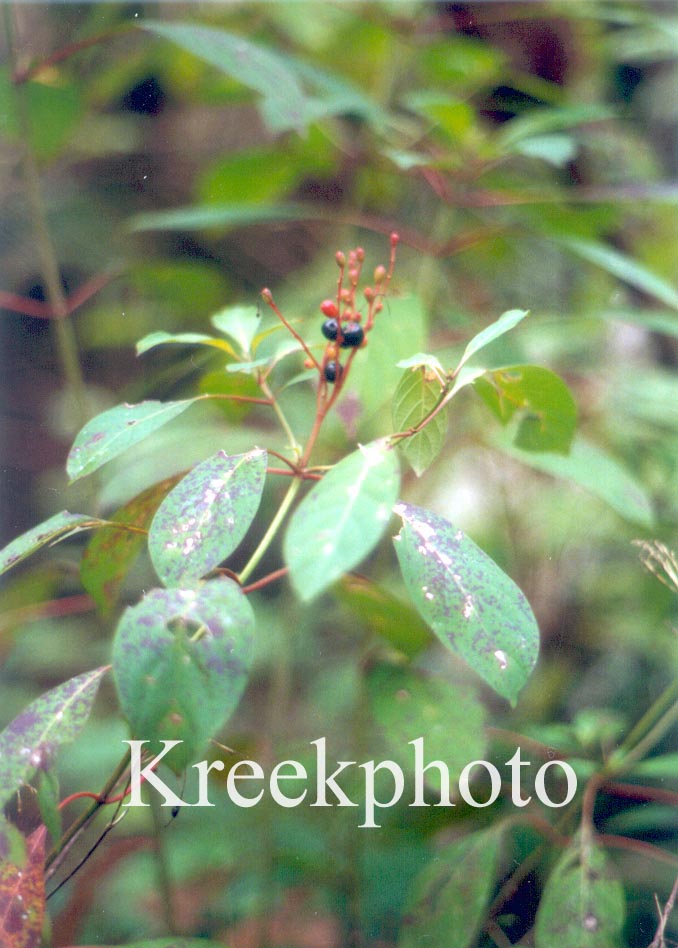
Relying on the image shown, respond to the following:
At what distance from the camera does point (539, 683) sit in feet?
4.55

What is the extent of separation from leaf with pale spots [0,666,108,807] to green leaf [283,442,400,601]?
0.69 ft

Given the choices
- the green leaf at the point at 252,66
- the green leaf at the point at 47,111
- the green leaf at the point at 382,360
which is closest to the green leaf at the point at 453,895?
the green leaf at the point at 382,360

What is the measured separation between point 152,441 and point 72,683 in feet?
1.76

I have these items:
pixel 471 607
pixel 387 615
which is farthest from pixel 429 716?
pixel 471 607

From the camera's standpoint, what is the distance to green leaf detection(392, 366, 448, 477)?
53 cm

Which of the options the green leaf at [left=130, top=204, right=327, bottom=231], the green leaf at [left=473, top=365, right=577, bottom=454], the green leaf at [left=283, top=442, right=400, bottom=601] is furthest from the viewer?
the green leaf at [left=130, top=204, right=327, bottom=231]

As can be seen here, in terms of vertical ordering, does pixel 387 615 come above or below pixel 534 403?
below

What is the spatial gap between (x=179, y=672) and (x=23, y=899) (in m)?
0.22

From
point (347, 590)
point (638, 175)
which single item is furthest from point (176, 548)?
point (638, 175)

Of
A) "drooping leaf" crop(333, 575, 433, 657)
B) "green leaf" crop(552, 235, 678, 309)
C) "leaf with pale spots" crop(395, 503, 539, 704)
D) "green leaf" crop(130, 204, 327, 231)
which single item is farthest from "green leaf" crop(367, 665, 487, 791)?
"green leaf" crop(130, 204, 327, 231)

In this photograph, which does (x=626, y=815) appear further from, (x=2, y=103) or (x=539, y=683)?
(x=2, y=103)

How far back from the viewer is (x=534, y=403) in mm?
624

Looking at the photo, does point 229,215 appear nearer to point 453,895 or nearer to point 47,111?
point 47,111

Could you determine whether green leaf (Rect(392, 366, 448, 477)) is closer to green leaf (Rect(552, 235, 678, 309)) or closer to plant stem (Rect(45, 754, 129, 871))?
plant stem (Rect(45, 754, 129, 871))
